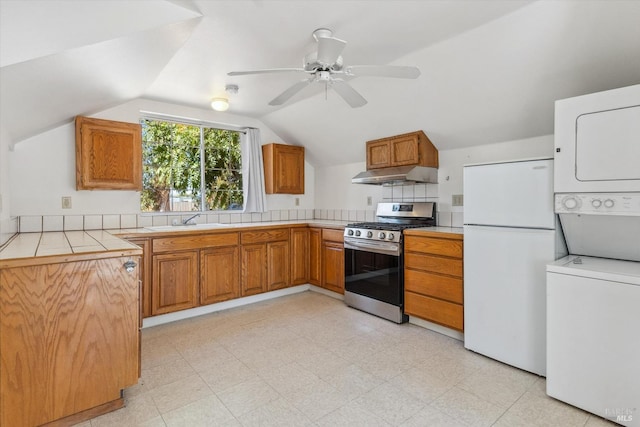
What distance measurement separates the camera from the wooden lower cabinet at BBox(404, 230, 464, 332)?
111 inches

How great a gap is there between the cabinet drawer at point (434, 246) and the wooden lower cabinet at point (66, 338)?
2.35 metres

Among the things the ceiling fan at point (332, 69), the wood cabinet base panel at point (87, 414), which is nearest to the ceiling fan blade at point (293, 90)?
the ceiling fan at point (332, 69)

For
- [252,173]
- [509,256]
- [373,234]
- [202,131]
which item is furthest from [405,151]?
[202,131]

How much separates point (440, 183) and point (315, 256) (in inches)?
72.2

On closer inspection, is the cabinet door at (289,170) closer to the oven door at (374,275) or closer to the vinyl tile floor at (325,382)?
the oven door at (374,275)

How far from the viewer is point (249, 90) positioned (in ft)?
11.4

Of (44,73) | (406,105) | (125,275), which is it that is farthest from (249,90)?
(125,275)

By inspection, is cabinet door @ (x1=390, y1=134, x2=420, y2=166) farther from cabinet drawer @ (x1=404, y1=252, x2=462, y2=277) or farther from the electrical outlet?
the electrical outlet

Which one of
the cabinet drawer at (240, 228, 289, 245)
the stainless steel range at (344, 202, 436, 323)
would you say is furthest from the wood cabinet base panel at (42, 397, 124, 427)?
the stainless steel range at (344, 202, 436, 323)

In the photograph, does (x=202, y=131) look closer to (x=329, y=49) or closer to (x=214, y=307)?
(x=214, y=307)

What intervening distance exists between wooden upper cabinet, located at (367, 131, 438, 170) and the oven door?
1044mm

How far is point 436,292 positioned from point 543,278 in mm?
917

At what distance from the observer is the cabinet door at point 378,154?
3.82 meters

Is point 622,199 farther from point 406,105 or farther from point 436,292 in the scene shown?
point 406,105
